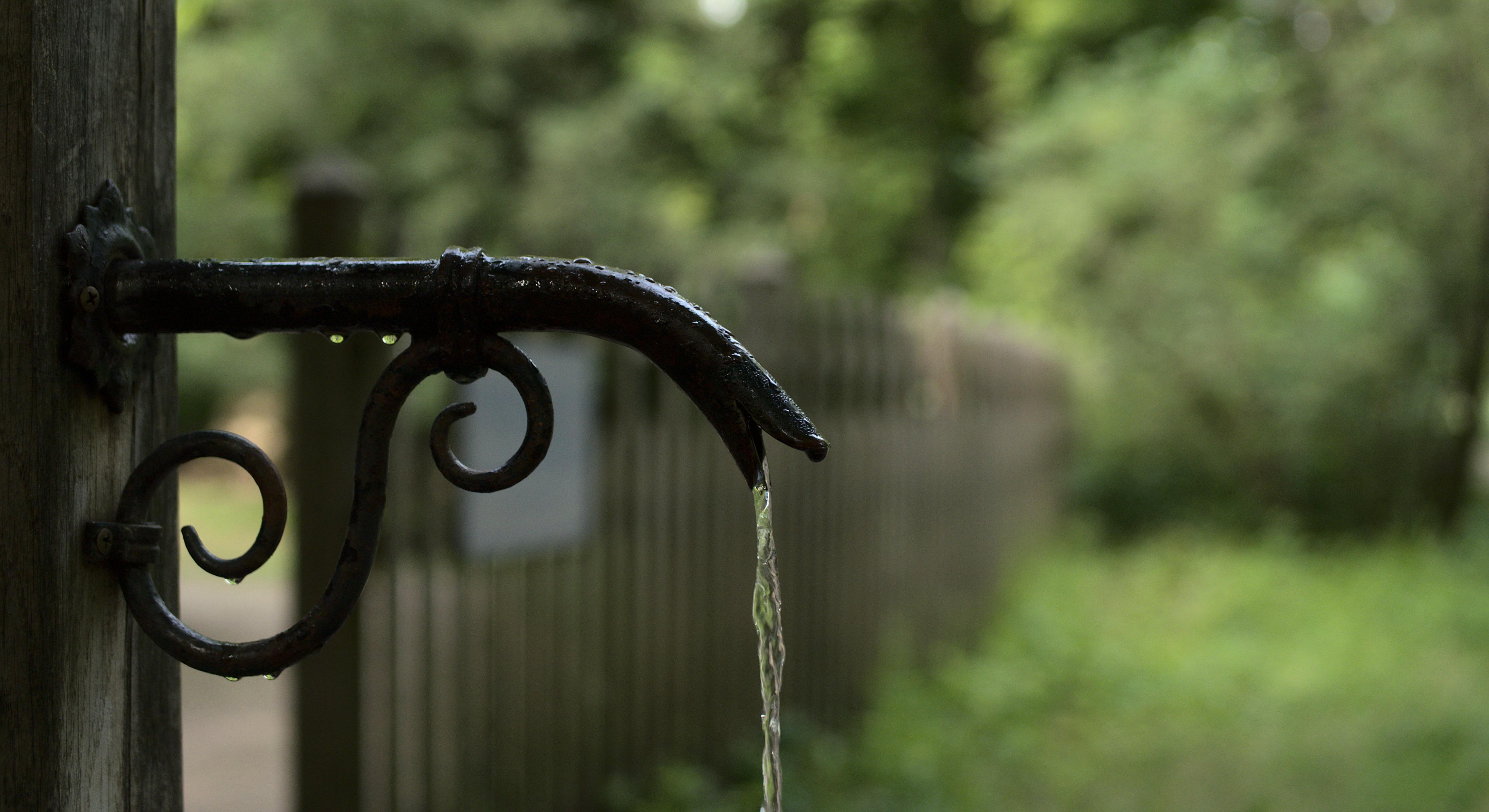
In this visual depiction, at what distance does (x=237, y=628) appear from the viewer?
7.27m

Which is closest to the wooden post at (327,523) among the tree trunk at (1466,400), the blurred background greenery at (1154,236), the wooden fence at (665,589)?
the wooden fence at (665,589)

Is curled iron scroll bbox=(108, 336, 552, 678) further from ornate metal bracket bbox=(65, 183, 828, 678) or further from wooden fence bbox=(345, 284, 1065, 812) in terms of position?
wooden fence bbox=(345, 284, 1065, 812)

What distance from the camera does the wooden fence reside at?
2.78m

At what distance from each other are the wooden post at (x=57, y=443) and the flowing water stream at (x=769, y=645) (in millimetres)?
470

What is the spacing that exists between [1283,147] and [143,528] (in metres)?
13.0

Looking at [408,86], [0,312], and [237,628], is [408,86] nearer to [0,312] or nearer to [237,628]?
[237,628]

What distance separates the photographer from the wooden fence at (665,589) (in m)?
2.78

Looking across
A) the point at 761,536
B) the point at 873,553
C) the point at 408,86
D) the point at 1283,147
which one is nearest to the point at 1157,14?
the point at 1283,147

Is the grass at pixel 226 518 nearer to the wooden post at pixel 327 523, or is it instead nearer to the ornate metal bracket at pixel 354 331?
the wooden post at pixel 327 523

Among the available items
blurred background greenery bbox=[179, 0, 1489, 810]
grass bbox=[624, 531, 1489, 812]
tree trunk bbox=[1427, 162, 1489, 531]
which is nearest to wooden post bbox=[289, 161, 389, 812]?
grass bbox=[624, 531, 1489, 812]

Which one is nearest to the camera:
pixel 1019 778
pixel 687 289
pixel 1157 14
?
pixel 687 289

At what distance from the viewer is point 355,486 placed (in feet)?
2.65

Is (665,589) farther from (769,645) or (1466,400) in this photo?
(1466,400)

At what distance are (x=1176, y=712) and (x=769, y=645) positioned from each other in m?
5.63
